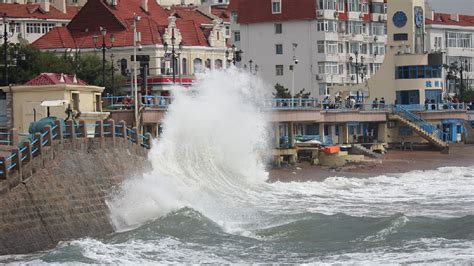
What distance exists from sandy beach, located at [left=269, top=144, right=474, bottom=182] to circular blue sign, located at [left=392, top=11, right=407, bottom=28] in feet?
30.4

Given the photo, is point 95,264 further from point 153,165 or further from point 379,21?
point 379,21

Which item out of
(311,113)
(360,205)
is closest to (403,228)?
(360,205)

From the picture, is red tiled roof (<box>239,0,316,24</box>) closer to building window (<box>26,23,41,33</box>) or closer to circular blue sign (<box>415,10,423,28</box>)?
circular blue sign (<box>415,10,423,28</box>)

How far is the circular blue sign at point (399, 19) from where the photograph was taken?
8450cm

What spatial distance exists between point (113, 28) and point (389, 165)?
906 inches

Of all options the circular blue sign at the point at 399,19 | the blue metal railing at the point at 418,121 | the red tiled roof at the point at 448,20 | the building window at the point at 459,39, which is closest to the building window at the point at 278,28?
the circular blue sign at the point at 399,19

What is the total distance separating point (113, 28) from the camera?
80875mm

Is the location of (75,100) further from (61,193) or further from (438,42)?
(438,42)

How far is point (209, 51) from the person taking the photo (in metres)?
82.8

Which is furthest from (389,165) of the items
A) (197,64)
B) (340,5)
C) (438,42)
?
(438,42)

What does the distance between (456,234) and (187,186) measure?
10.7 m

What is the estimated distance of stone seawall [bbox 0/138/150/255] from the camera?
31609 millimetres

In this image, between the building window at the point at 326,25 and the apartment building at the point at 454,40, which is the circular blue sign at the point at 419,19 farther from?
the apartment building at the point at 454,40

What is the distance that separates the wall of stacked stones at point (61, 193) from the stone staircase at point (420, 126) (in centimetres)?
3986
